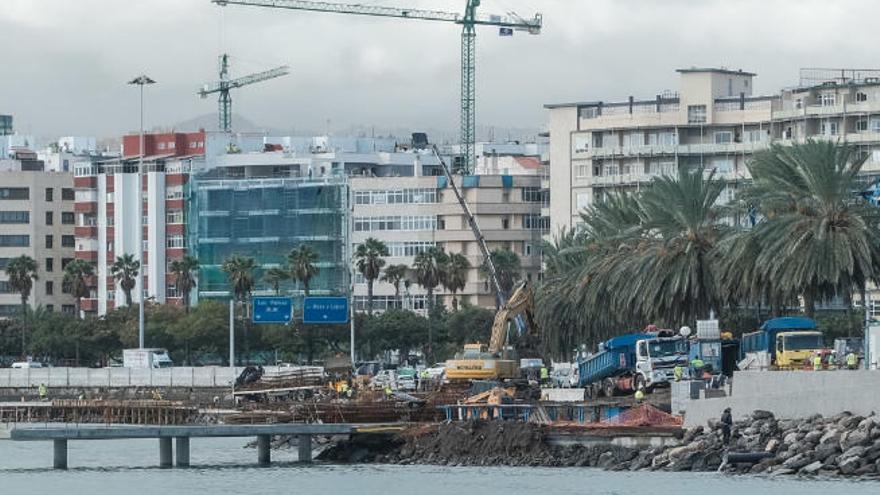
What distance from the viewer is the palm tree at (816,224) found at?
89625mm

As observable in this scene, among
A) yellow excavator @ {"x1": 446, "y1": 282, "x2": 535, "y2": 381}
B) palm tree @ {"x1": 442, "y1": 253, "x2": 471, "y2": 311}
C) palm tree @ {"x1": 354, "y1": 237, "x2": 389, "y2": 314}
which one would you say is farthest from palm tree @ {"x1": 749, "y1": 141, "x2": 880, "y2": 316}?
palm tree @ {"x1": 354, "y1": 237, "x2": 389, "y2": 314}

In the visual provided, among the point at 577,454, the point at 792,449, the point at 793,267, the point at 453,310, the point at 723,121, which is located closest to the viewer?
the point at 792,449

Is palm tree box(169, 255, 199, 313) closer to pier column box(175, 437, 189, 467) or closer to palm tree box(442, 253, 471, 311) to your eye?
palm tree box(442, 253, 471, 311)

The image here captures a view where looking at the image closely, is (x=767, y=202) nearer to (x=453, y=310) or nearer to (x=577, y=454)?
(x=577, y=454)

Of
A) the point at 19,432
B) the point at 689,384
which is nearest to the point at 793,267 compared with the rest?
the point at 689,384

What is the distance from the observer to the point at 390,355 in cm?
18088

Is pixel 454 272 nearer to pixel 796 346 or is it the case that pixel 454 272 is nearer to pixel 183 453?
pixel 183 453

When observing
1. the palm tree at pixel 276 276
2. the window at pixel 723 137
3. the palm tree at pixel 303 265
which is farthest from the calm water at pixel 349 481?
the palm tree at pixel 276 276

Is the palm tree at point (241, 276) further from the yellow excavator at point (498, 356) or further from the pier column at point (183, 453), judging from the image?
the pier column at point (183, 453)

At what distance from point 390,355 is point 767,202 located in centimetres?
9047

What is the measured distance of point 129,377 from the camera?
14925 cm

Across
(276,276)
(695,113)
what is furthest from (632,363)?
(276,276)

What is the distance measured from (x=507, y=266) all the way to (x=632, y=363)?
85715 millimetres

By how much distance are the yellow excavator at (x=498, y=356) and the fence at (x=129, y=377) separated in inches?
1549
